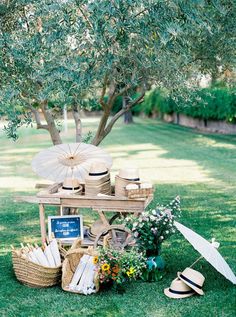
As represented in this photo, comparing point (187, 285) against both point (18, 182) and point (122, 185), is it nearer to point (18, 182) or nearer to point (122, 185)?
point (122, 185)

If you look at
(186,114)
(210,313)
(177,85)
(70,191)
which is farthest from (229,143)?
(210,313)

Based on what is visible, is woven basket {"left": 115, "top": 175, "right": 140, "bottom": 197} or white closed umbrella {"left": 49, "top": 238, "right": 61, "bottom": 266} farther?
woven basket {"left": 115, "top": 175, "right": 140, "bottom": 197}

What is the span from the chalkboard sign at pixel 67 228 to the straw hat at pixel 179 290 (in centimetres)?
203

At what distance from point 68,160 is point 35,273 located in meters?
2.15

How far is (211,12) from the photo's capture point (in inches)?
347

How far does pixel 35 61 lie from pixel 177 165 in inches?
478

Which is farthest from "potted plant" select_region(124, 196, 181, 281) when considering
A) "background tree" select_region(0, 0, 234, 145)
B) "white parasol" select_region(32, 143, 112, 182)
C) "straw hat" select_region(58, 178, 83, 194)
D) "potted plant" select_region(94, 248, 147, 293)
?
"background tree" select_region(0, 0, 234, 145)

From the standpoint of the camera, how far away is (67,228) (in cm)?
789

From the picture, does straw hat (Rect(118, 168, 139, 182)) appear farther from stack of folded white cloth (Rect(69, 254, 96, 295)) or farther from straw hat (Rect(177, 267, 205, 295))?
straw hat (Rect(177, 267, 205, 295))

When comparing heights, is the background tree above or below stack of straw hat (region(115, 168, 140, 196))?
above

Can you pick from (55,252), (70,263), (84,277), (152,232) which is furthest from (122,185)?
(84,277)

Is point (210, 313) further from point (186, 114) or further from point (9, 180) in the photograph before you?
point (186, 114)

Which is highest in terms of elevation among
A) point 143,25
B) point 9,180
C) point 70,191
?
point 143,25

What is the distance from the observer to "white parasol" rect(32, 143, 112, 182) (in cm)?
816
